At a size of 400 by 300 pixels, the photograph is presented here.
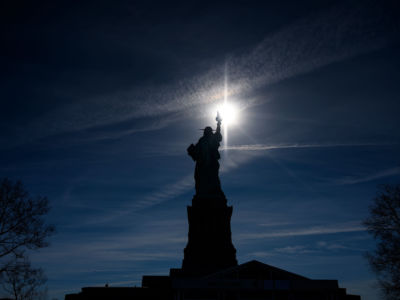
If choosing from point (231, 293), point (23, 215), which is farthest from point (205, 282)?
point (23, 215)

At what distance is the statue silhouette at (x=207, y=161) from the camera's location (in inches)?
1350

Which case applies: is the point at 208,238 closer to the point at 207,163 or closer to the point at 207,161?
the point at 207,163

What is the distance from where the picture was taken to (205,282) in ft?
70.1

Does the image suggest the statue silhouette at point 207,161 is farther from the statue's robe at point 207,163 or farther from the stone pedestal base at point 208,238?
the stone pedestal base at point 208,238

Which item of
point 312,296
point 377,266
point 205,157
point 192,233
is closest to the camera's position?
point 312,296

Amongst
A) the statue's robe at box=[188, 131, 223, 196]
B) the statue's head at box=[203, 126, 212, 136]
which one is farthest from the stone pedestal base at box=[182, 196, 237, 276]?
the statue's head at box=[203, 126, 212, 136]

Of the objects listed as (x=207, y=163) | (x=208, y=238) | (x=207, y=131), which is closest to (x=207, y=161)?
A: (x=207, y=163)

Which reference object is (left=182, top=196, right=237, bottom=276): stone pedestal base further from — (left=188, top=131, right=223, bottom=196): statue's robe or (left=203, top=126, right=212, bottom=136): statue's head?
(left=203, top=126, right=212, bottom=136): statue's head

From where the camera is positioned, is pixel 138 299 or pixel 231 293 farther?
pixel 138 299

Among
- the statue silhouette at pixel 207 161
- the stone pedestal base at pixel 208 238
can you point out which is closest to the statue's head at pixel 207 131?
the statue silhouette at pixel 207 161

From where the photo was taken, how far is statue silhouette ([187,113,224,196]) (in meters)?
34.3

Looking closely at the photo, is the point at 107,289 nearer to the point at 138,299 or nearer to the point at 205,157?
the point at 138,299

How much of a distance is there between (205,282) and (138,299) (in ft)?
28.6

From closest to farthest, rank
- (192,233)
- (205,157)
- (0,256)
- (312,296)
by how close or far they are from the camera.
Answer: (312,296), (0,256), (192,233), (205,157)
